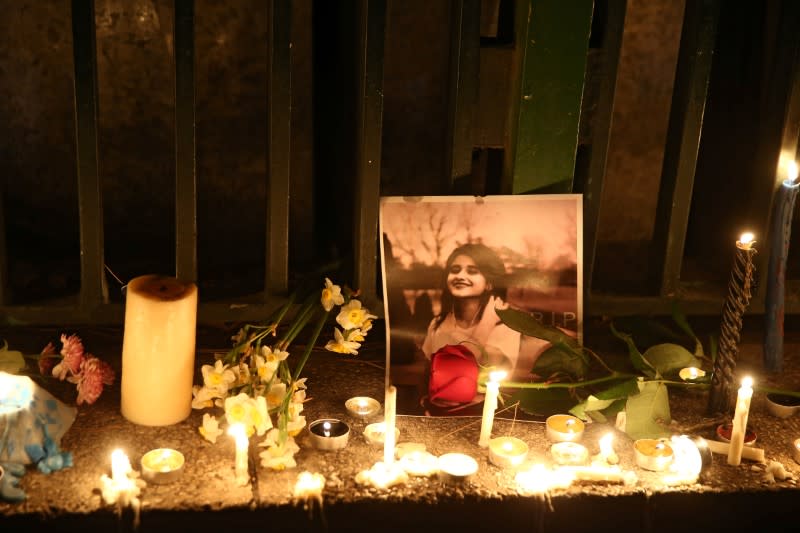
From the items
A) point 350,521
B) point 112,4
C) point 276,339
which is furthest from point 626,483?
point 112,4

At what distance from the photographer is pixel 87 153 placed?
227cm

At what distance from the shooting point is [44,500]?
182 centimetres

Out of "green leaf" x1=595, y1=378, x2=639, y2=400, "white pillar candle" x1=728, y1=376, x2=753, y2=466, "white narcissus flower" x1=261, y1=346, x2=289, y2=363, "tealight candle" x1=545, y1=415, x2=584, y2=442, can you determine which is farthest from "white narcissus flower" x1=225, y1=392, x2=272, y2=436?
"white pillar candle" x1=728, y1=376, x2=753, y2=466

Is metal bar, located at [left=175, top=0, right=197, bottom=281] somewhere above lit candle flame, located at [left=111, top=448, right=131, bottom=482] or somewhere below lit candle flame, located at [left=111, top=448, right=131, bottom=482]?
above

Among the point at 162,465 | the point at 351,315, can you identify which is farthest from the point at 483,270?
the point at 162,465

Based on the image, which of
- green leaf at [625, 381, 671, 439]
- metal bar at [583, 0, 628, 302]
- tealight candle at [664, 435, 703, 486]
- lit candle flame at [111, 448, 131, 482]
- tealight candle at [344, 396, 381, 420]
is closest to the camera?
lit candle flame at [111, 448, 131, 482]

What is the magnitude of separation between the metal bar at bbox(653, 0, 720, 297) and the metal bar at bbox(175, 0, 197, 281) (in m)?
1.30

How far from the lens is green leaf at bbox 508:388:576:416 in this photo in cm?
221

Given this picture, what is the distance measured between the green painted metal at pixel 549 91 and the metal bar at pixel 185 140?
33.3 inches

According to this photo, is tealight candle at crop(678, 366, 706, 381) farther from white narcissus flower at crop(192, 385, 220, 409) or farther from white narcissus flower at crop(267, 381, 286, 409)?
white narcissus flower at crop(192, 385, 220, 409)

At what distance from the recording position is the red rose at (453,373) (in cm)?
214

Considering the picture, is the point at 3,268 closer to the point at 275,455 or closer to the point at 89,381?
the point at 89,381

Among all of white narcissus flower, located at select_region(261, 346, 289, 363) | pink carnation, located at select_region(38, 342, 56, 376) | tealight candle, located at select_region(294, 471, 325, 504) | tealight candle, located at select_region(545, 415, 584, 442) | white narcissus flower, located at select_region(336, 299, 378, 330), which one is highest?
white narcissus flower, located at select_region(336, 299, 378, 330)

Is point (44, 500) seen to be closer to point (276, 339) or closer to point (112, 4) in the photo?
point (276, 339)
